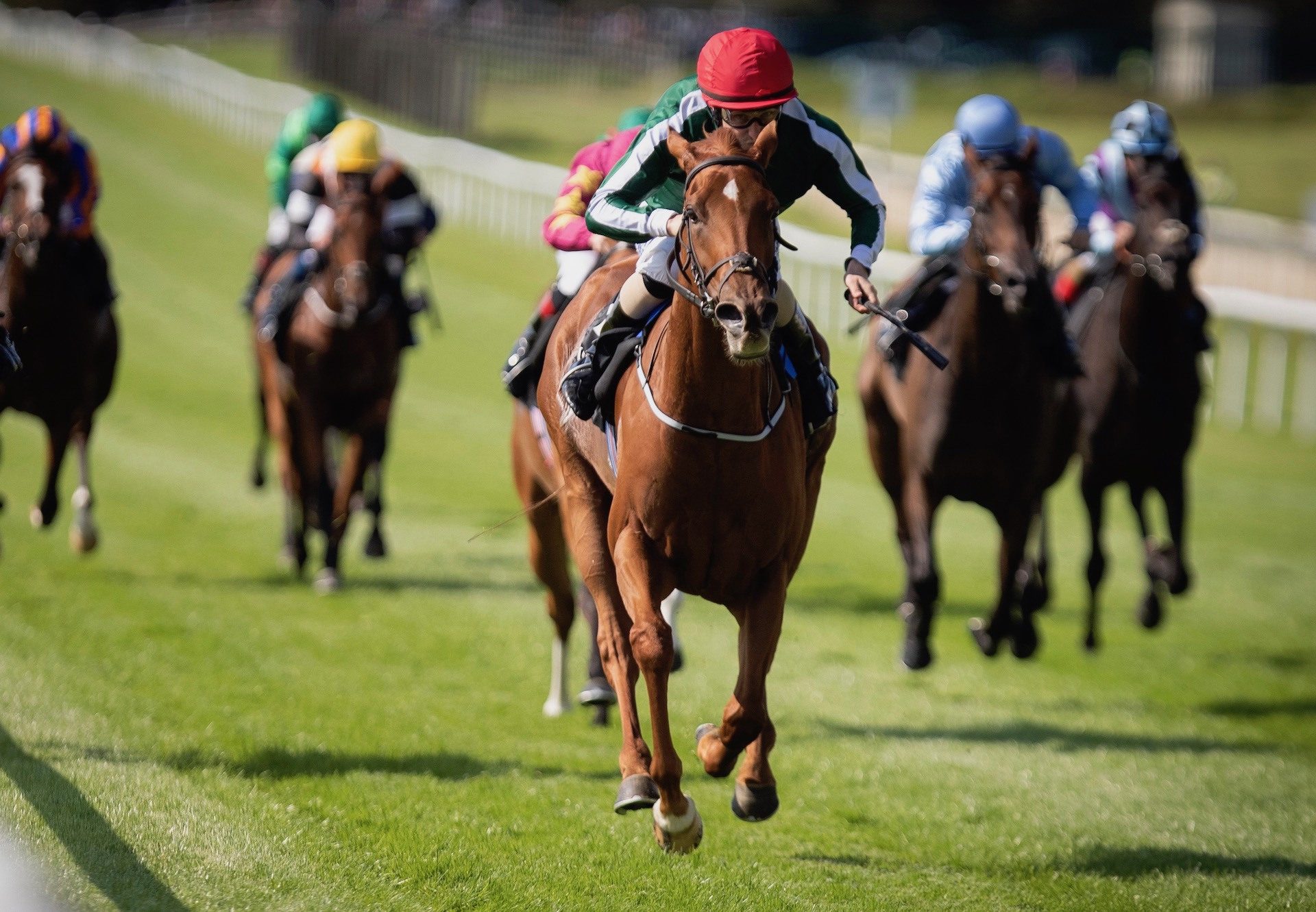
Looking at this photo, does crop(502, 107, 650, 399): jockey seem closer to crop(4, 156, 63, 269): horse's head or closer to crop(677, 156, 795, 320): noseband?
crop(677, 156, 795, 320): noseband

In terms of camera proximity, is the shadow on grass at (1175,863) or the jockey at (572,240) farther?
the jockey at (572,240)

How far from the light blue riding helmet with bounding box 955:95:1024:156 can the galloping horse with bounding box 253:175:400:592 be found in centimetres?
391

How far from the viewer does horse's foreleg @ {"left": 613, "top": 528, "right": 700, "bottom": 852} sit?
202 inches

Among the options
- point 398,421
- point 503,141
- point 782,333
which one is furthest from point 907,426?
point 503,141

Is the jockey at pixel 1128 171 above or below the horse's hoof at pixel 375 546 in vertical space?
above

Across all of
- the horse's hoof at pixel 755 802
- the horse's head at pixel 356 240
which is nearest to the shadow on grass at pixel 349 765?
the horse's hoof at pixel 755 802

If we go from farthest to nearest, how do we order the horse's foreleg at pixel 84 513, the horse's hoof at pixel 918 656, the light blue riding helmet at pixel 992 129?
1. the horse's foreleg at pixel 84 513
2. the horse's hoof at pixel 918 656
3. the light blue riding helmet at pixel 992 129

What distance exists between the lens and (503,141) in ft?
116

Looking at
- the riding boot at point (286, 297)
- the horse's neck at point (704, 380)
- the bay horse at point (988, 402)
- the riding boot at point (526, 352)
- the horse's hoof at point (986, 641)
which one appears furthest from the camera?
the riding boot at point (286, 297)

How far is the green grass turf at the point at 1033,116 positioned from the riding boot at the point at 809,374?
27.6m

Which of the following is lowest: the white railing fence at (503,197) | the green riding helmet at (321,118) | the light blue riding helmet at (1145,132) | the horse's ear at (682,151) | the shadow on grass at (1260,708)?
the white railing fence at (503,197)

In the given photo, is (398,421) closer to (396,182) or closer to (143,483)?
(143,483)

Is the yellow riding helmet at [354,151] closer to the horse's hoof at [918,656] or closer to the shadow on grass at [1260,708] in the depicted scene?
the horse's hoof at [918,656]

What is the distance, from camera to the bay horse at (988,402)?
759cm
